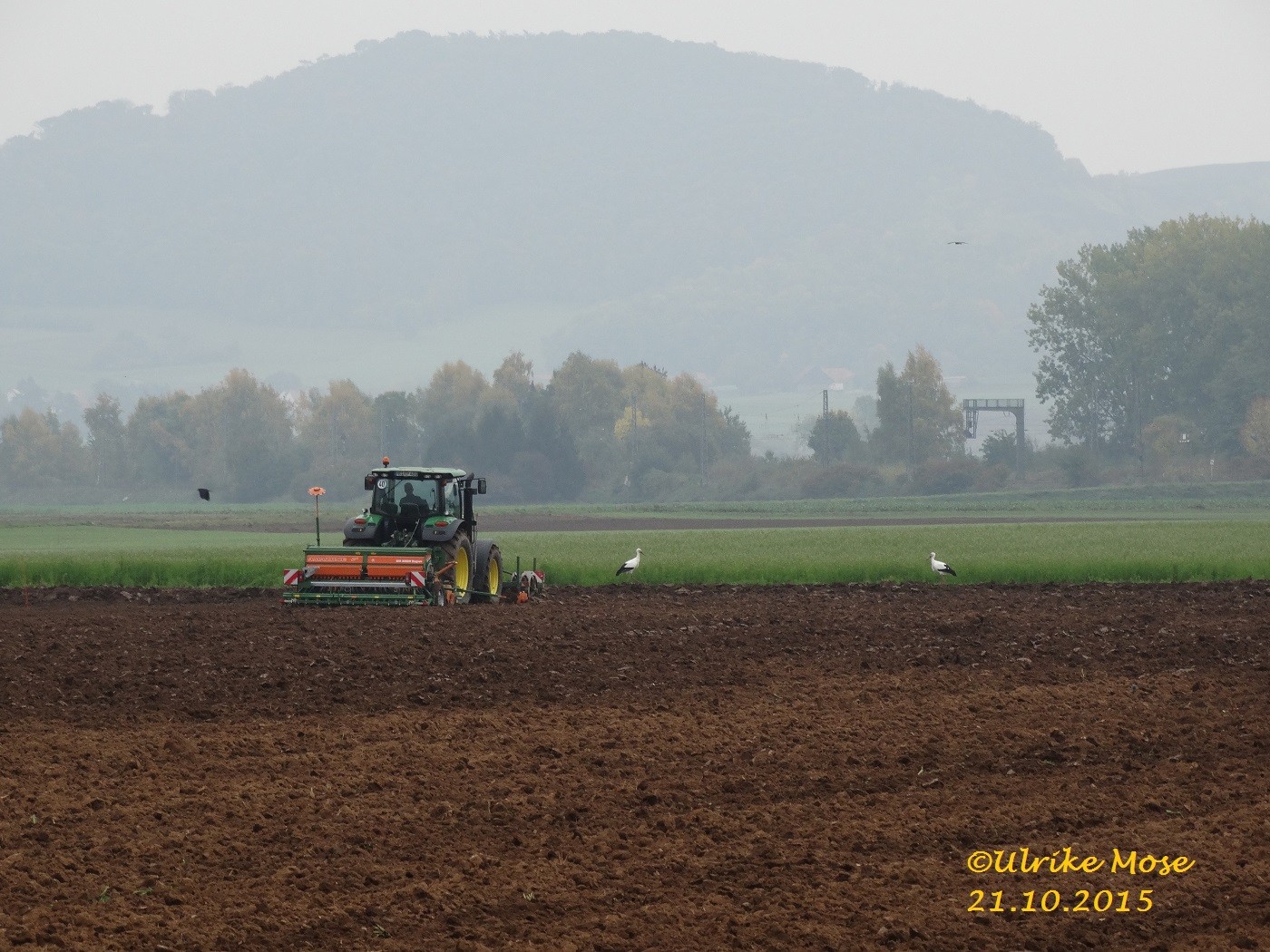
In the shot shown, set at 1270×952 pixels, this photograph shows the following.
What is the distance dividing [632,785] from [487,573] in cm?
1535

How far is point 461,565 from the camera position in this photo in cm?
2698

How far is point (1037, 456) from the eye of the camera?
13512cm

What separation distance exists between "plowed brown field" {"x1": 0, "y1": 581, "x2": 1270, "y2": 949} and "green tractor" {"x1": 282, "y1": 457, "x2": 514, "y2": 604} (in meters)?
2.58

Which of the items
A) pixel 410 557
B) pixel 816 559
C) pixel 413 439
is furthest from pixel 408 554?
pixel 413 439

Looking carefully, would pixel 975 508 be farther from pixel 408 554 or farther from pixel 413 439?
pixel 413 439

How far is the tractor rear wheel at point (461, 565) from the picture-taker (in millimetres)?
26266

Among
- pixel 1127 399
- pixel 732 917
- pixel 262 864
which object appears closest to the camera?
pixel 732 917

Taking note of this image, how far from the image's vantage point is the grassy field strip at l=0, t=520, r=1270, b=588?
33.7 m

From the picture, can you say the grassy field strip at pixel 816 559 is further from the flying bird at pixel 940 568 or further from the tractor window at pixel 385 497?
the tractor window at pixel 385 497

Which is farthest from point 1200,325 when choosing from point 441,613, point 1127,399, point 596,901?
point 596,901

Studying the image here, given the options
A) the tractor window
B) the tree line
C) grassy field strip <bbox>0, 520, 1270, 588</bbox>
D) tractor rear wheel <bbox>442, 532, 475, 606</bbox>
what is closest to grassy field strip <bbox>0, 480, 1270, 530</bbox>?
the tree line

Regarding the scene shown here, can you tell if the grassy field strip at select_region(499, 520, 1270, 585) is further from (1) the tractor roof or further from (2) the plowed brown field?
(2) the plowed brown field

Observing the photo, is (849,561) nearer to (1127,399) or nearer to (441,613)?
(441,613)

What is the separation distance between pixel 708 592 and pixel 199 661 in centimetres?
1343
